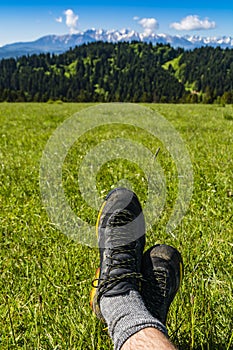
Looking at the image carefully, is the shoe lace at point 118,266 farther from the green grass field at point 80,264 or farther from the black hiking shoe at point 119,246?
the green grass field at point 80,264

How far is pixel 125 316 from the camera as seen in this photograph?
256cm

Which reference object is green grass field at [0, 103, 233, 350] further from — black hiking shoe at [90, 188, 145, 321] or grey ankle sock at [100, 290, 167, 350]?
black hiking shoe at [90, 188, 145, 321]

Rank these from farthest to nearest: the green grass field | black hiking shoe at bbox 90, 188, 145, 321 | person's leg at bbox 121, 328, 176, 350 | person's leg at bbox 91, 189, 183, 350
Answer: black hiking shoe at bbox 90, 188, 145, 321 → the green grass field → person's leg at bbox 91, 189, 183, 350 → person's leg at bbox 121, 328, 176, 350

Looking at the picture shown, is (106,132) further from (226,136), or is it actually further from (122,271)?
(122,271)

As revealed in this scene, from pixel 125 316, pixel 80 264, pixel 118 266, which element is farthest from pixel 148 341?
pixel 80 264

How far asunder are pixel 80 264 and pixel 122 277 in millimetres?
1002

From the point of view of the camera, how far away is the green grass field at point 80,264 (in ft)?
8.88

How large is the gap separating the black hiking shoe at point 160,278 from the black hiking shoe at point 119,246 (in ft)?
0.27

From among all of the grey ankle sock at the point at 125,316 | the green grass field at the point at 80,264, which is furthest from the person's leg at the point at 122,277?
the green grass field at the point at 80,264

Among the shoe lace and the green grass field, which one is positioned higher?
the shoe lace

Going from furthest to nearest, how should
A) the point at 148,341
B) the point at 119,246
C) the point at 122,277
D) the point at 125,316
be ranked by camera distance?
the point at 119,246
the point at 122,277
the point at 125,316
the point at 148,341

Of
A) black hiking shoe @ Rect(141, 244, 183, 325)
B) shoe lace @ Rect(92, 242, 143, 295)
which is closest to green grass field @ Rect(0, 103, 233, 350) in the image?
black hiking shoe @ Rect(141, 244, 183, 325)

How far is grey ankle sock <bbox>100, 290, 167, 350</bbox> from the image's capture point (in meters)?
2.38

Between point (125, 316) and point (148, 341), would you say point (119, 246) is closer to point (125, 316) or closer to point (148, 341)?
point (125, 316)
